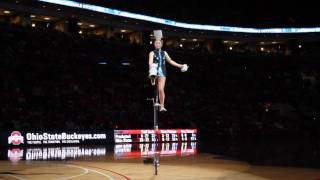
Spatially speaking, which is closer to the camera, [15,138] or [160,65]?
[160,65]

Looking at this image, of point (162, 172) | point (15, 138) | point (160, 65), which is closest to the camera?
point (160, 65)

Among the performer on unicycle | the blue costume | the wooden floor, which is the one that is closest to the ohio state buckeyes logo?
the wooden floor

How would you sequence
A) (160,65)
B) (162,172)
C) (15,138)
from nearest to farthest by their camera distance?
1. (160,65)
2. (162,172)
3. (15,138)

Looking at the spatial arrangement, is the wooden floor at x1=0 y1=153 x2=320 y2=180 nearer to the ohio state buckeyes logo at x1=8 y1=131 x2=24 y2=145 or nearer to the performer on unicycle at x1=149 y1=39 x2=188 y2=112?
the performer on unicycle at x1=149 y1=39 x2=188 y2=112

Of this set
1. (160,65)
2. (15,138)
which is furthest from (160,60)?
(15,138)

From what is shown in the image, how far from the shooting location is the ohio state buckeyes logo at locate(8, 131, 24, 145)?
73.8 ft

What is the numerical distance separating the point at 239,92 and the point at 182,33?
9.93 metres

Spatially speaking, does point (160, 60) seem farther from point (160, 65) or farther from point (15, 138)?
point (15, 138)

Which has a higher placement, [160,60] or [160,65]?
[160,60]

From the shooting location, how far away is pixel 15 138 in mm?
22609

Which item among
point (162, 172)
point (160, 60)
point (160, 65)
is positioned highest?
point (160, 60)

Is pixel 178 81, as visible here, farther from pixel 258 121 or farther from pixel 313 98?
pixel 313 98

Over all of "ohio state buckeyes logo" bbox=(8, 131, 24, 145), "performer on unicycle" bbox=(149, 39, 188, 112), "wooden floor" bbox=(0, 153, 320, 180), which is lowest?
"wooden floor" bbox=(0, 153, 320, 180)

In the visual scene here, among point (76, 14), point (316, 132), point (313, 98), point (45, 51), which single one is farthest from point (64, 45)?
point (313, 98)
